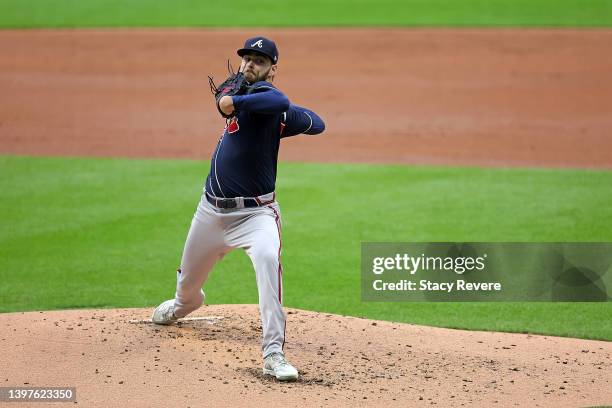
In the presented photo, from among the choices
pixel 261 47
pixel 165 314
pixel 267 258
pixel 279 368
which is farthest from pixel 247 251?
pixel 261 47

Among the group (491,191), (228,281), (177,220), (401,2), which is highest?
(401,2)

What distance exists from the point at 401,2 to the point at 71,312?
2316 cm

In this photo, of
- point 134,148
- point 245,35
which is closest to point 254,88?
point 134,148

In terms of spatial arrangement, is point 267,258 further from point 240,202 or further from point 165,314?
point 165,314

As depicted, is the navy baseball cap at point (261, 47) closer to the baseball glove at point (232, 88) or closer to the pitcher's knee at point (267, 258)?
the baseball glove at point (232, 88)

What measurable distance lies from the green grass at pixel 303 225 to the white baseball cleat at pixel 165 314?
1334mm

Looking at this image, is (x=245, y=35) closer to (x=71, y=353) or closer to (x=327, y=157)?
(x=327, y=157)

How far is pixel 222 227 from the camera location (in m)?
6.36

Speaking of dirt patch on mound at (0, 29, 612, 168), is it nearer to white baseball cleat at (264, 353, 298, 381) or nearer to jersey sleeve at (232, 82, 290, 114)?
jersey sleeve at (232, 82, 290, 114)

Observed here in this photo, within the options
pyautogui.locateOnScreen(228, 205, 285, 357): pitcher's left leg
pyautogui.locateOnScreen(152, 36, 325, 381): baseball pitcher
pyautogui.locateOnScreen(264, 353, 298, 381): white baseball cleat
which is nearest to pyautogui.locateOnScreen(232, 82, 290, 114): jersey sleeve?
pyautogui.locateOnScreen(152, 36, 325, 381): baseball pitcher

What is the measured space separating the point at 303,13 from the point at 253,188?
2172cm

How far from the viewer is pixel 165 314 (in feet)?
22.7

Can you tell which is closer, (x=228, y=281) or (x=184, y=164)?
(x=228, y=281)

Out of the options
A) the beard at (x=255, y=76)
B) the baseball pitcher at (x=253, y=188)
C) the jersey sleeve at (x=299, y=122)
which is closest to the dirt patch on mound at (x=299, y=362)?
the baseball pitcher at (x=253, y=188)
